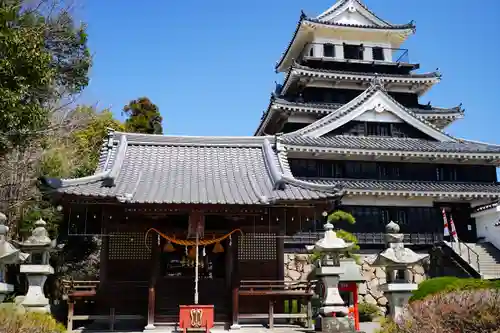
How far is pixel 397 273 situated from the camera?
1226 centimetres

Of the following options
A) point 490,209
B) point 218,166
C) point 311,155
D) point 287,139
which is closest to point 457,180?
point 490,209

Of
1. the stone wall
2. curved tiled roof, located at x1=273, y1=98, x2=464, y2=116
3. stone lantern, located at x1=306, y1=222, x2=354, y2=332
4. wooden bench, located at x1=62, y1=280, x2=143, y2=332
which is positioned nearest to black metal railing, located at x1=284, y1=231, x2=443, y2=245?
the stone wall

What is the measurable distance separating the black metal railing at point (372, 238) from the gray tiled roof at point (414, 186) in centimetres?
256

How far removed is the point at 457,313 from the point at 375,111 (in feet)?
79.8

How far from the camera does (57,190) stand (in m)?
12.6

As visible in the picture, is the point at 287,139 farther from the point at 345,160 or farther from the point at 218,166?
the point at 218,166

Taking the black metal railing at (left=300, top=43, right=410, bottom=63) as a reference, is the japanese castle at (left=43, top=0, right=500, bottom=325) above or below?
below

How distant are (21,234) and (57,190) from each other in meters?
11.3

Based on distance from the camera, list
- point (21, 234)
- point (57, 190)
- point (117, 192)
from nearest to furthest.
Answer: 1. point (57, 190)
2. point (117, 192)
3. point (21, 234)

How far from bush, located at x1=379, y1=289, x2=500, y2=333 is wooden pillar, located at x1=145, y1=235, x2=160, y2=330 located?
7412 mm

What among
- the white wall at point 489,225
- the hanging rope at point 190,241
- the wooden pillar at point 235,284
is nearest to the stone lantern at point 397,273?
the wooden pillar at point 235,284

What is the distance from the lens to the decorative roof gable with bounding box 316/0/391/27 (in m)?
35.4

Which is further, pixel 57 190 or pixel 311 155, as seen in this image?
pixel 311 155

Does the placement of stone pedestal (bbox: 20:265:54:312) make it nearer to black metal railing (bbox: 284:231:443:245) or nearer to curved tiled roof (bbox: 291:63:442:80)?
black metal railing (bbox: 284:231:443:245)
